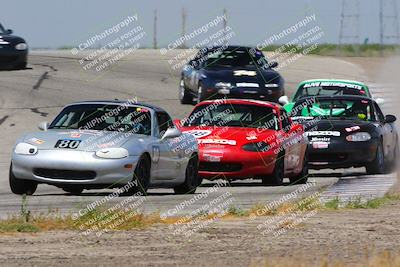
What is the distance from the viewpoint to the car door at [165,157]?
1701 centimetres

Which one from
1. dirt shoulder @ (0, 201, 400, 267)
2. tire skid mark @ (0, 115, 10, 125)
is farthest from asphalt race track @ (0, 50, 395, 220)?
dirt shoulder @ (0, 201, 400, 267)

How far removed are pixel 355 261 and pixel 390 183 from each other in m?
10.0

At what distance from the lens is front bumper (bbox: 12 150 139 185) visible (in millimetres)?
15977

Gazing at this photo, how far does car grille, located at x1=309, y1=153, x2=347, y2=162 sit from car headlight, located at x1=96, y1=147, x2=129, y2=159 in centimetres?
633

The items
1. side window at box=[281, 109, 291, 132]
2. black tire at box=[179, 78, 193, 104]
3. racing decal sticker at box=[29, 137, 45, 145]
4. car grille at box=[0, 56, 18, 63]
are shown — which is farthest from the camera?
car grille at box=[0, 56, 18, 63]

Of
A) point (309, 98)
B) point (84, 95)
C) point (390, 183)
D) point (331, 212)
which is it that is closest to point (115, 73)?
point (84, 95)

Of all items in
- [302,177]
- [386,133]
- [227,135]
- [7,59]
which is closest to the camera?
[227,135]

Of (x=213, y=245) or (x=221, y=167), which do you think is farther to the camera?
(x=221, y=167)

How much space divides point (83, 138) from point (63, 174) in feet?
1.77

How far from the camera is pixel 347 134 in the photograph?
21.9 m

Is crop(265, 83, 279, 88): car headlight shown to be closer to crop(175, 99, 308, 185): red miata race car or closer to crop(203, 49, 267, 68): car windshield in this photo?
crop(203, 49, 267, 68): car windshield

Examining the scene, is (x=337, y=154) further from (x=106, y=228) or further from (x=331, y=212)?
(x=106, y=228)

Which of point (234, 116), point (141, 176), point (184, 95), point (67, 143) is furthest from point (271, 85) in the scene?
point (67, 143)

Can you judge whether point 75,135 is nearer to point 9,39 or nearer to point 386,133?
point 386,133
